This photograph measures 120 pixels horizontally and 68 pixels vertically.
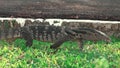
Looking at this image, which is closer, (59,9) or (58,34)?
(59,9)

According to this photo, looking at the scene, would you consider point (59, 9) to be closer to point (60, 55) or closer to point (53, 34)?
point (60, 55)

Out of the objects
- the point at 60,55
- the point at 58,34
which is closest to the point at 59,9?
the point at 60,55

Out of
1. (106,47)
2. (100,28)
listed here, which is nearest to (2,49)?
(106,47)

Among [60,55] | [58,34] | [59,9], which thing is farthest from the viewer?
[58,34]

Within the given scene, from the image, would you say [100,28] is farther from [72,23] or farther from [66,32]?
[66,32]

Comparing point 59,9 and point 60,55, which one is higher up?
point 59,9

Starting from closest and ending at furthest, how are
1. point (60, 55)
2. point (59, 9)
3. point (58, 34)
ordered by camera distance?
point (59, 9) → point (60, 55) → point (58, 34)

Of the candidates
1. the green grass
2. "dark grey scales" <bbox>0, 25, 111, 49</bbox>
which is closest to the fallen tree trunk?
the green grass

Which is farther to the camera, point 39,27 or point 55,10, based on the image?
point 39,27
